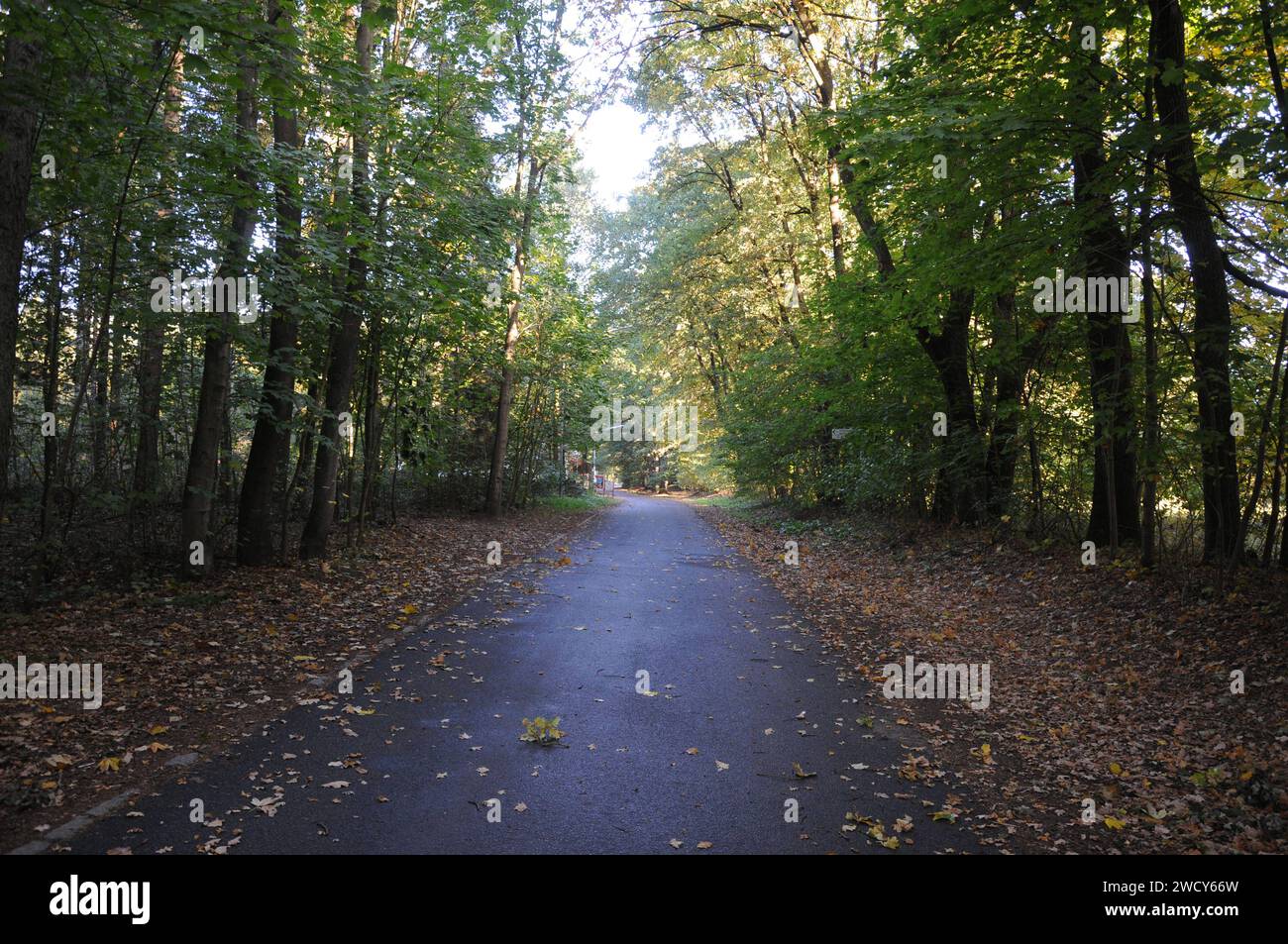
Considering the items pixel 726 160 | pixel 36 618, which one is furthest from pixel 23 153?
pixel 726 160

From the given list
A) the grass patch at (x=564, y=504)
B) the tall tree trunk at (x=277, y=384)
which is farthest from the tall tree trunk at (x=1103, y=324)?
the grass patch at (x=564, y=504)

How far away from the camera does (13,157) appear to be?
561cm

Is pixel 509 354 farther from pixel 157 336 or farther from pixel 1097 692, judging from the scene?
pixel 1097 692

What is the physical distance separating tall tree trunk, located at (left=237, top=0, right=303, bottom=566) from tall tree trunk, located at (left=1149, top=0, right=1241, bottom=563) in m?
9.29

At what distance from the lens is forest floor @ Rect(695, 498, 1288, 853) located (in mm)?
4270

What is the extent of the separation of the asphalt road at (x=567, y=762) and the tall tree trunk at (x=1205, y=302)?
179 inches

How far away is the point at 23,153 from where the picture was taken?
18.7ft

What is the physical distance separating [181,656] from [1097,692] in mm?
8287

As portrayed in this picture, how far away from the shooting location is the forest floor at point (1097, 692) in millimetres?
4270

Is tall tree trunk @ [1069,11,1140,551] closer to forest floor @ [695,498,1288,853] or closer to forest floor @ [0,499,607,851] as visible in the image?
forest floor @ [695,498,1288,853]

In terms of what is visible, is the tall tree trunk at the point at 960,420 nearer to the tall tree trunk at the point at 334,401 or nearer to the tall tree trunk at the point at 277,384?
the tall tree trunk at the point at 334,401

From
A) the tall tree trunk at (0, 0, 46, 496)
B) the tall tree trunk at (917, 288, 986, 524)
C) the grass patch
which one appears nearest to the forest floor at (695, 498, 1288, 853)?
the tall tree trunk at (917, 288, 986, 524)

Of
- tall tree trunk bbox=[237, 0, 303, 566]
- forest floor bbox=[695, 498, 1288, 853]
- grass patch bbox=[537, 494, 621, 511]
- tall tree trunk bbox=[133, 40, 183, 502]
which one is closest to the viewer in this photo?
Result: forest floor bbox=[695, 498, 1288, 853]

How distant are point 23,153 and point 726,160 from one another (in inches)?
792
